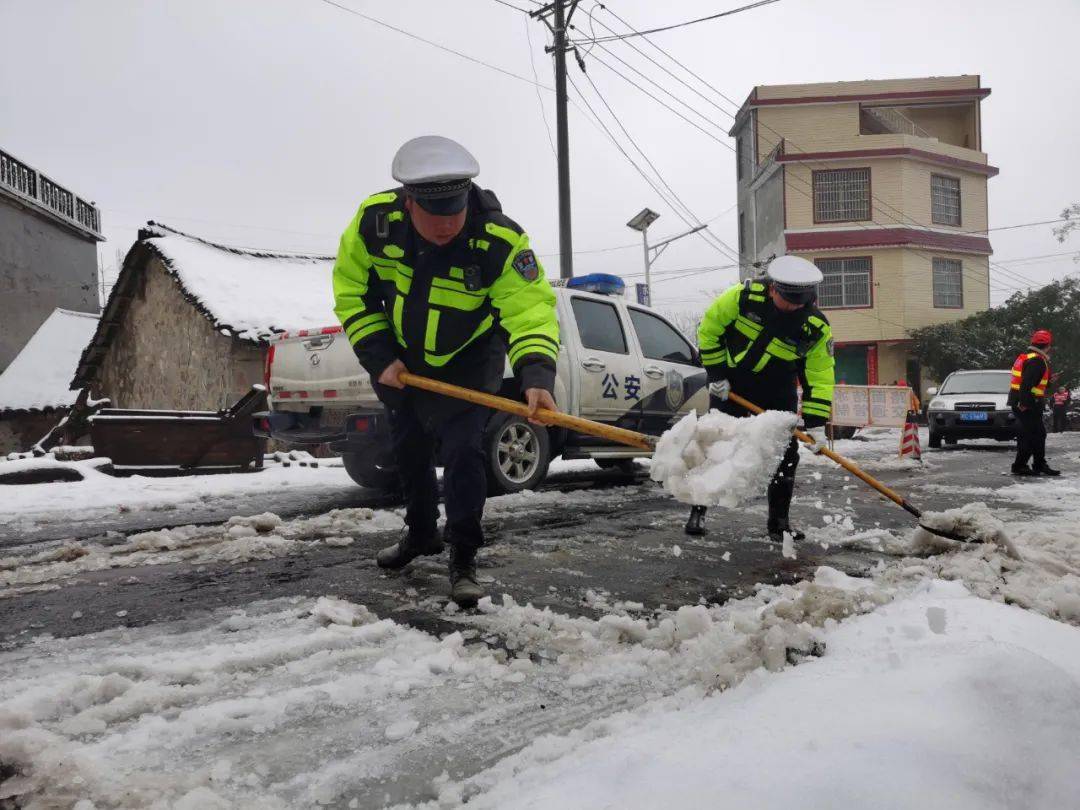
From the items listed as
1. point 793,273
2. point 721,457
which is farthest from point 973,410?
point 721,457

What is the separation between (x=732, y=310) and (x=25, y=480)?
685cm

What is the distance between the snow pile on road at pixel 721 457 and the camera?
3.12 m

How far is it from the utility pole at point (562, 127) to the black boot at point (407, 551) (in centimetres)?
1112

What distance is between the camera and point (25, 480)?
7.70 meters

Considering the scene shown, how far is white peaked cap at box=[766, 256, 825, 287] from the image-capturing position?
463 centimetres

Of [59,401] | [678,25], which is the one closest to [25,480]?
[59,401]

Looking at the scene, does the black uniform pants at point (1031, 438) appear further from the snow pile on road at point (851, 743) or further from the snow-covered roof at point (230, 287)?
the snow-covered roof at point (230, 287)

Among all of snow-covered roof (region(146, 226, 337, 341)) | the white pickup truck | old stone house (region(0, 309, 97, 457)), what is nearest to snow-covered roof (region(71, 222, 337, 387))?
snow-covered roof (region(146, 226, 337, 341))

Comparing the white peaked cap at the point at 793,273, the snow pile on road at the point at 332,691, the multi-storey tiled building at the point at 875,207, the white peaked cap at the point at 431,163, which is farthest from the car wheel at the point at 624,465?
the multi-storey tiled building at the point at 875,207

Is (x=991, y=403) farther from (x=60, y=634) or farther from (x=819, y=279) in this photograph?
(x=60, y=634)

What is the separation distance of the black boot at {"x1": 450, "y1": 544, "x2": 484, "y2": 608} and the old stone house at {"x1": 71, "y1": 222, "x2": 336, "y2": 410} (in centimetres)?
1219

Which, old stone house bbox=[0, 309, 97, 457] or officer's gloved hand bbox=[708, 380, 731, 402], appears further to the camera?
old stone house bbox=[0, 309, 97, 457]

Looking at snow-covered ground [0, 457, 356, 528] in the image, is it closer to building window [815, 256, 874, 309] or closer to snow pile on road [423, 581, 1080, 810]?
snow pile on road [423, 581, 1080, 810]

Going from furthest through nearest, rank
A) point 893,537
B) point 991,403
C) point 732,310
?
1. point 991,403
2. point 732,310
3. point 893,537
